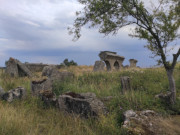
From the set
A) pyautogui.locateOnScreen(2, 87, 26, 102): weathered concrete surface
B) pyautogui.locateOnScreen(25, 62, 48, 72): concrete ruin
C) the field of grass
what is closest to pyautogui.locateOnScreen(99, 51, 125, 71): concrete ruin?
pyautogui.locateOnScreen(25, 62, 48, 72): concrete ruin

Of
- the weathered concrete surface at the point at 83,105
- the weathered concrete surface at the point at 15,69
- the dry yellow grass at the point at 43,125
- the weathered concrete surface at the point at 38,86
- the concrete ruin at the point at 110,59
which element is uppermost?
the concrete ruin at the point at 110,59

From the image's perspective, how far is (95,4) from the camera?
8633mm

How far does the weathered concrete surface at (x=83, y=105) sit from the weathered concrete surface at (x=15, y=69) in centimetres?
994

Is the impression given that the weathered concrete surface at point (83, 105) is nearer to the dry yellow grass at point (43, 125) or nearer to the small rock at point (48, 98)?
the dry yellow grass at point (43, 125)

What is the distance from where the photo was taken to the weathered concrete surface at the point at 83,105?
236 inches

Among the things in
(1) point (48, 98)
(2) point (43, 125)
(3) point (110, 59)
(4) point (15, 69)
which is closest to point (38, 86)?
(1) point (48, 98)

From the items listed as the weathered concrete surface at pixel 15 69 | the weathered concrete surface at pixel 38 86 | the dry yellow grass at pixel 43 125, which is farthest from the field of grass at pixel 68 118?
the weathered concrete surface at pixel 15 69

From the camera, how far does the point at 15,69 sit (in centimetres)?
1557

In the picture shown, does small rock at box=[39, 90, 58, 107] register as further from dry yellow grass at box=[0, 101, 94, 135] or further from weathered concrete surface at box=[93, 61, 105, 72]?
weathered concrete surface at box=[93, 61, 105, 72]

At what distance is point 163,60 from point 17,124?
566 cm

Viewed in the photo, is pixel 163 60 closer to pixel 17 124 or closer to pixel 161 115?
pixel 161 115

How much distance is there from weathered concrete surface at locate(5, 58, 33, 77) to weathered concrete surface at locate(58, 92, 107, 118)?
994 centimetres

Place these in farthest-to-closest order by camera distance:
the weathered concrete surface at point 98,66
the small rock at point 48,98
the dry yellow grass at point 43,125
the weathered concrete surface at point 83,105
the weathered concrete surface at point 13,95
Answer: the weathered concrete surface at point 98,66
the weathered concrete surface at point 13,95
the small rock at point 48,98
the weathered concrete surface at point 83,105
the dry yellow grass at point 43,125

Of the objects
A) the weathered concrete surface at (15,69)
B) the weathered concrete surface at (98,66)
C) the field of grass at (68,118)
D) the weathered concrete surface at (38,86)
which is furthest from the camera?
the weathered concrete surface at (98,66)
